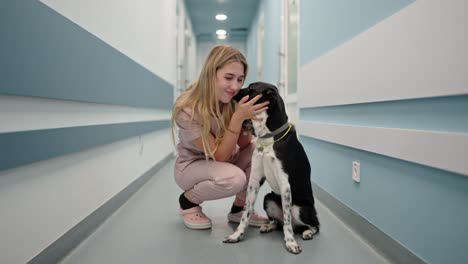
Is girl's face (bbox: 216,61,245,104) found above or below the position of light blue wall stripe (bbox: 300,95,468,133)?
above

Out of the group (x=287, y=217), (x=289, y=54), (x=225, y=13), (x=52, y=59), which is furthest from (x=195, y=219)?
(x=225, y=13)

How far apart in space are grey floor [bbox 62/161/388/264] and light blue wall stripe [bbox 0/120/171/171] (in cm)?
47

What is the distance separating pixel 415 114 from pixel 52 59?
1.44 metres

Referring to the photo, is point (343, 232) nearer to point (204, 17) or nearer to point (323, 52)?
point (323, 52)

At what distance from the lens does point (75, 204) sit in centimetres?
157

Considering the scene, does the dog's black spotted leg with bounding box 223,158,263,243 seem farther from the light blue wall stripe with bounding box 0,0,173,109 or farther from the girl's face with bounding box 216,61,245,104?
the light blue wall stripe with bounding box 0,0,173,109

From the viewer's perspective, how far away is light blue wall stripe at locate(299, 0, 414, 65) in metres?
1.60

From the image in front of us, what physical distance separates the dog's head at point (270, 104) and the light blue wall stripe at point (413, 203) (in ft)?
1.69

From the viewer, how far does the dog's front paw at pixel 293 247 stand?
1.50 meters

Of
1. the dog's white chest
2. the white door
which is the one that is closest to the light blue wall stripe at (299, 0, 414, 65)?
the white door

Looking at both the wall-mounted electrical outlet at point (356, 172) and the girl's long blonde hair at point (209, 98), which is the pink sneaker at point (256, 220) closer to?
the girl's long blonde hair at point (209, 98)

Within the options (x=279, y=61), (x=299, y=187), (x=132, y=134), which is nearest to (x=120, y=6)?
(x=132, y=134)

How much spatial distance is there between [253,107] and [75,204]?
3.11ft

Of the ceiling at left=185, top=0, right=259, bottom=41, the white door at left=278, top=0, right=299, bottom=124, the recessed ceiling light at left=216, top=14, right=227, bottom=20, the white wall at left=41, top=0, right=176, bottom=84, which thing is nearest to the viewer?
the white wall at left=41, top=0, right=176, bottom=84
